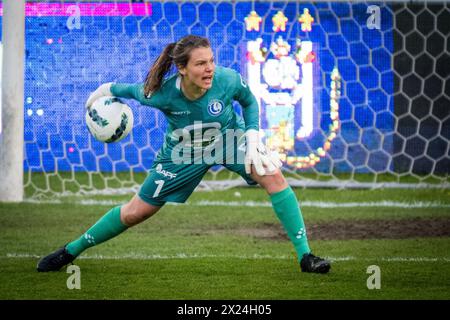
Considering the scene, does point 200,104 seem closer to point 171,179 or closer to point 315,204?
point 171,179

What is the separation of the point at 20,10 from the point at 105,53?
1.48 meters

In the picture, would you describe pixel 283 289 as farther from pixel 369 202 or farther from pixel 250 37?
pixel 250 37

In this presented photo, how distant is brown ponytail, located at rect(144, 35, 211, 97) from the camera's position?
19.2 feet

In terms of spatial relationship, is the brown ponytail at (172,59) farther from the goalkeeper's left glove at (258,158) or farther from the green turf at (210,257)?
the green turf at (210,257)

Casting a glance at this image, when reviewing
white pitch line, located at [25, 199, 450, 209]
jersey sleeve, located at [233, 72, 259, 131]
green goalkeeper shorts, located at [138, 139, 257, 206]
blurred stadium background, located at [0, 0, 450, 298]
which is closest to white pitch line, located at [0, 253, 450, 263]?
green goalkeeper shorts, located at [138, 139, 257, 206]

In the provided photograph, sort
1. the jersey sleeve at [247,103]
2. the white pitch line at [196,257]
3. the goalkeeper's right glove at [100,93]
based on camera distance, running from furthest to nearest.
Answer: the white pitch line at [196,257] → the goalkeeper's right glove at [100,93] → the jersey sleeve at [247,103]

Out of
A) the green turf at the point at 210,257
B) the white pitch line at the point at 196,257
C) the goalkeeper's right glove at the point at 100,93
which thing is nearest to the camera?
the green turf at the point at 210,257

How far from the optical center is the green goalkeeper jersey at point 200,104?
5.93 meters

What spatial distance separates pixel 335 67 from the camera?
1134 cm

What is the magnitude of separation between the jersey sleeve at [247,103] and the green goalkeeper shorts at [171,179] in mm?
174

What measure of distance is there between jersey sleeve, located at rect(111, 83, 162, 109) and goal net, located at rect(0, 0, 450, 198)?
468 cm

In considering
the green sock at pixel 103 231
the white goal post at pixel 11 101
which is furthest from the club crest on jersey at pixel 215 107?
the white goal post at pixel 11 101

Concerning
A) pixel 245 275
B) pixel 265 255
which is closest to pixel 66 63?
pixel 265 255

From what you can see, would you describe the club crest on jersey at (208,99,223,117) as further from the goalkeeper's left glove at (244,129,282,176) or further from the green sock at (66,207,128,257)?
the green sock at (66,207,128,257)
